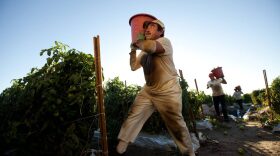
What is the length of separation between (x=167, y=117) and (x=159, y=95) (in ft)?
1.10

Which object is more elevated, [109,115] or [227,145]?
[109,115]

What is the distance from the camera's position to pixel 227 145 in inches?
246

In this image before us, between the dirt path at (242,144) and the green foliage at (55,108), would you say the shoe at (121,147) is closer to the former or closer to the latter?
the green foliage at (55,108)

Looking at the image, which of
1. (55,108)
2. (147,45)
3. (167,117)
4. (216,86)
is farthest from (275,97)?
(55,108)

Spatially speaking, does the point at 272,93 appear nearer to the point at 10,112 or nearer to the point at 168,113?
the point at 168,113

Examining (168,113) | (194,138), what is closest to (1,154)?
(168,113)

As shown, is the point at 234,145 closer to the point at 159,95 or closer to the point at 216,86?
the point at 216,86

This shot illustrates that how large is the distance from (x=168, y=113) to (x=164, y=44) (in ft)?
3.26

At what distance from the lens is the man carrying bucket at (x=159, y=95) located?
3242 mm

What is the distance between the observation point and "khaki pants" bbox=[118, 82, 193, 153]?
10.6ft

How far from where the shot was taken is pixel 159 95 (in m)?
3.32

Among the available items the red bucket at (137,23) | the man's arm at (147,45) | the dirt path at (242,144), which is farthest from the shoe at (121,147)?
the dirt path at (242,144)

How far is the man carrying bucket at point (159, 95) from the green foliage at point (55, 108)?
0.58 metres

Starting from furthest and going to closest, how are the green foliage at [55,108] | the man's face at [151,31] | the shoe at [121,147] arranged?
the man's face at [151,31] < the shoe at [121,147] < the green foliage at [55,108]
